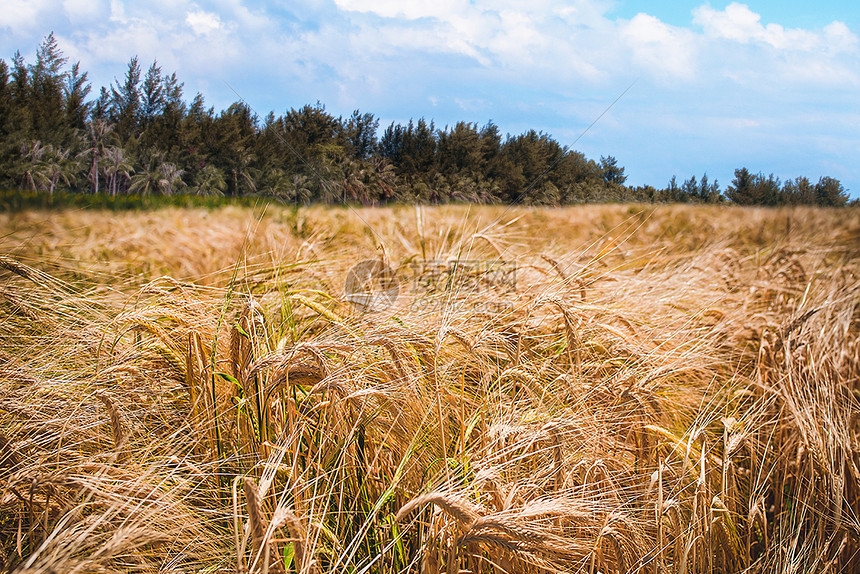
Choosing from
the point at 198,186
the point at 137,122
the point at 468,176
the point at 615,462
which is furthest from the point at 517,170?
the point at 615,462

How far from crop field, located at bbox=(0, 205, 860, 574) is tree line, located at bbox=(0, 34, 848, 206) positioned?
148 centimetres

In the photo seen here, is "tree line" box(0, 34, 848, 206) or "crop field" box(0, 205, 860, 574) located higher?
"tree line" box(0, 34, 848, 206)

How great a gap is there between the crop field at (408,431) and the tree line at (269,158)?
4.86 feet

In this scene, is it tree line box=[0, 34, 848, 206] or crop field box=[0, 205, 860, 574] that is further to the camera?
tree line box=[0, 34, 848, 206]

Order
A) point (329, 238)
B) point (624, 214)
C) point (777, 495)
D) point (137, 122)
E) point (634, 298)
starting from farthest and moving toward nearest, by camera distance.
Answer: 1. point (624, 214)
2. point (137, 122)
3. point (329, 238)
4. point (634, 298)
5. point (777, 495)

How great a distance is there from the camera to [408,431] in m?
1.25

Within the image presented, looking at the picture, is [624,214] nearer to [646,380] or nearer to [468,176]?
[468,176]

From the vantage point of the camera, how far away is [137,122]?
11.6 ft

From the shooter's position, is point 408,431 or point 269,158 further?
point 269,158

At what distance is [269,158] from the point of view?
4.13 meters

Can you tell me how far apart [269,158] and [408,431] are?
3377 millimetres

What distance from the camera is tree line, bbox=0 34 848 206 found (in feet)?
10.9

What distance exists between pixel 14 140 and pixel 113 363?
295 centimetres

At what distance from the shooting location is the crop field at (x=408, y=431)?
961mm
